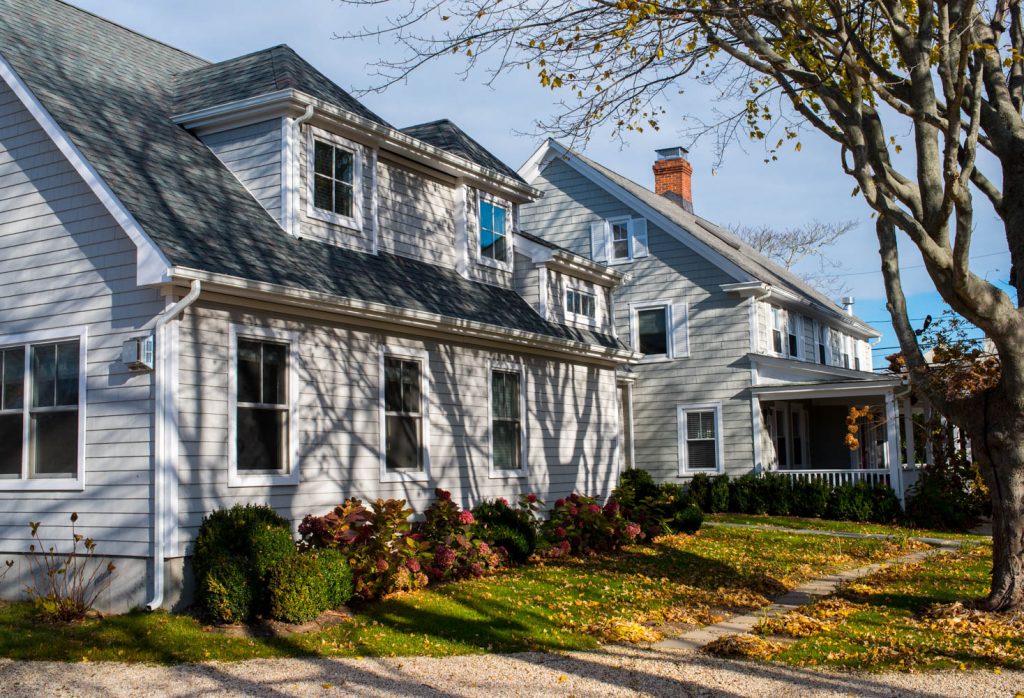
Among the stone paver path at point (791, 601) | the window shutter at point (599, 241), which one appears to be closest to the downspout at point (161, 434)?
the stone paver path at point (791, 601)

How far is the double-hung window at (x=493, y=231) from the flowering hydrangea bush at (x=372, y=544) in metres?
6.36

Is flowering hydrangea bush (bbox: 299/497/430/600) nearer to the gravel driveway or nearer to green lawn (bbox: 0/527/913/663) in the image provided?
green lawn (bbox: 0/527/913/663)

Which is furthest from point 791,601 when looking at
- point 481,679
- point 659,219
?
point 659,219

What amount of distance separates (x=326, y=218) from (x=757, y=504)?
1395 centimetres

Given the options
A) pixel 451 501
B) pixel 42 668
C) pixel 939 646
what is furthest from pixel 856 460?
pixel 42 668

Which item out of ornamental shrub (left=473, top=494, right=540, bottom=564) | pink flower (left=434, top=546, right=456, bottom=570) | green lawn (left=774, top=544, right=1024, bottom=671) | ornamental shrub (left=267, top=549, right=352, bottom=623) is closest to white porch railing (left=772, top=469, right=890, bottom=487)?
green lawn (left=774, top=544, right=1024, bottom=671)

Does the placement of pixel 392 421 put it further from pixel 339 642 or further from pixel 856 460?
pixel 856 460

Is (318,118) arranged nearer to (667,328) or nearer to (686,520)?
(686,520)

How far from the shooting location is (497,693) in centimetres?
755

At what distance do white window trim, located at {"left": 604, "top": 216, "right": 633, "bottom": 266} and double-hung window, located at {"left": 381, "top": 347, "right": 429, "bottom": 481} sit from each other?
13602 mm

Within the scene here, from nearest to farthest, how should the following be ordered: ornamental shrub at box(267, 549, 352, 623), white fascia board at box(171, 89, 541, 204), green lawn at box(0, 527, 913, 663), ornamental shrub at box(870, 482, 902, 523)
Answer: green lawn at box(0, 527, 913, 663) < ornamental shrub at box(267, 549, 352, 623) < white fascia board at box(171, 89, 541, 204) < ornamental shrub at box(870, 482, 902, 523)

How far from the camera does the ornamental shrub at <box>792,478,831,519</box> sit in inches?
869

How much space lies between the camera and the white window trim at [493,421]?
15.1m

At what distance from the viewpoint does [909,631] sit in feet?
32.2
